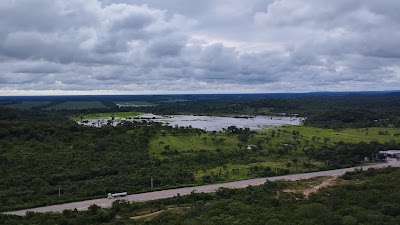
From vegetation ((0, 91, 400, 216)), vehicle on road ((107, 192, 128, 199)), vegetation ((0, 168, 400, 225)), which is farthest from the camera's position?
vegetation ((0, 91, 400, 216))

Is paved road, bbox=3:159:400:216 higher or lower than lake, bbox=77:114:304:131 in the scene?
lower

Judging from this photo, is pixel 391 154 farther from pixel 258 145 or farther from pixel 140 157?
pixel 140 157

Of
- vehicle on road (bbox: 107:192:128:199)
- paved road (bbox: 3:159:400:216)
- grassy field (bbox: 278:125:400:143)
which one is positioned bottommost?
paved road (bbox: 3:159:400:216)

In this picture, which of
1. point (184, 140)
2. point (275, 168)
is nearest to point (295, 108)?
point (184, 140)

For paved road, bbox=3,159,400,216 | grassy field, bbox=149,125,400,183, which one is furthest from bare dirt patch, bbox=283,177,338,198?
grassy field, bbox=149,125,400,183

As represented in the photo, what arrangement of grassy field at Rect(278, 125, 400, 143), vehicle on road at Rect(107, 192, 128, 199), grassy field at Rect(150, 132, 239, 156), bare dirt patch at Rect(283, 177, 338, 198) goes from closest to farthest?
vehicle on road at Rect(107, 192, 128, 199) → bare dirt patch at Rect(283, 177, 338, 198) → grassy field at Rect(150, 132, 239, 156) → grassy field at Rect(278, 125, 400, 143)

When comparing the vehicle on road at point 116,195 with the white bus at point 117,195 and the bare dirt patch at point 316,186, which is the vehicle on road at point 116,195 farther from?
the bare dirt patch at point 316,186

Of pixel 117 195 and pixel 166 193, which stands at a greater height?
pixel 117 195

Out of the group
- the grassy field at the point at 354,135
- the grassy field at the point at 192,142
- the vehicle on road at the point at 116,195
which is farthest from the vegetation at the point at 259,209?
the grassy field at the point at 354,135

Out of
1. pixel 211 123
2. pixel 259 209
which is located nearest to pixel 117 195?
pixel 259 209

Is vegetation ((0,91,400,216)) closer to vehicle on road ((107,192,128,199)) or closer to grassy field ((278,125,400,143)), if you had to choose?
grassy field ((278,125,400,143))

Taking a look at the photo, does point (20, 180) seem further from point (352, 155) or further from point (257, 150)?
point (352, 155)
